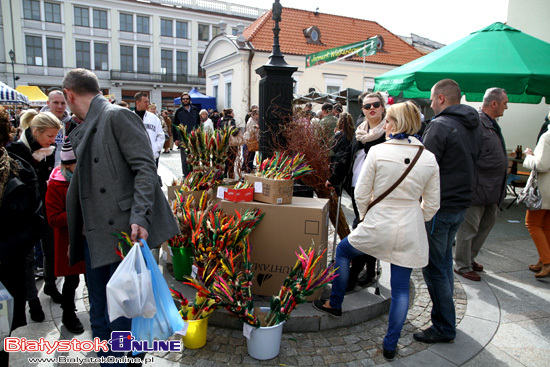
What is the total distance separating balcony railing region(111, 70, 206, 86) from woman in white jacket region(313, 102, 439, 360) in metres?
40.2

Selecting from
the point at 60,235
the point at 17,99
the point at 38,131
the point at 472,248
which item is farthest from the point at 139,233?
the point at 17,99

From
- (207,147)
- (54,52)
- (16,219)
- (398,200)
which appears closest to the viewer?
(16,219)

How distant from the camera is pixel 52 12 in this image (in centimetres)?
3600

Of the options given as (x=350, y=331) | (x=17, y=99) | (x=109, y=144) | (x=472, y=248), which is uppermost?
(x=17, y=99)

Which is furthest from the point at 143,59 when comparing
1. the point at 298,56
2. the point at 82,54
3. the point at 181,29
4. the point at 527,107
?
the point at 527,107

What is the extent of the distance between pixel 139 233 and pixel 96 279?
47 centimetres

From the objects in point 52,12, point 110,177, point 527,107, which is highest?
point 52,12

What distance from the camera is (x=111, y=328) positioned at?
2.25 m

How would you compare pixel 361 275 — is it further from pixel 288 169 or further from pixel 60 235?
pixel 60 235

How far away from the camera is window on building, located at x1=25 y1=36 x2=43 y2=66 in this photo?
35.7 meters

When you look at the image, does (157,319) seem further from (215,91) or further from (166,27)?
(166,27)

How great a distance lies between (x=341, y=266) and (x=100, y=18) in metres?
41.7

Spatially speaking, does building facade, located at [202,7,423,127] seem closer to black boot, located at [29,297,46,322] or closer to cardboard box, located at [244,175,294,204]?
cardboard box, located at [244,175,294,204]

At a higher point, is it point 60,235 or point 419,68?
point 419,68
